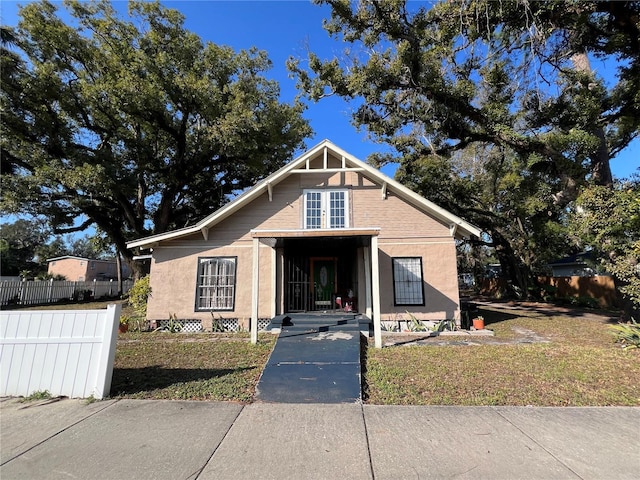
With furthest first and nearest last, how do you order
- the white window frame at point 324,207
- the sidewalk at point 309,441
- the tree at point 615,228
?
the white window frame at point 324,207 → the tree at point 615,228 → the sidewalk at point 309,441

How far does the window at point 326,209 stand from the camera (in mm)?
12125

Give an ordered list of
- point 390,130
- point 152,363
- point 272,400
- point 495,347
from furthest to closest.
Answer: point 390,130 < point 495,347 < point 152,363 < point 272,400

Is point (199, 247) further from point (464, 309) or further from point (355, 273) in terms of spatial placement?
point (464, 309)

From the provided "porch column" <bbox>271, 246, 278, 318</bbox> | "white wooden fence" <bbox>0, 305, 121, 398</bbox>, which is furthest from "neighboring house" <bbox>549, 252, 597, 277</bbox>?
"white wooden fence" <bbox>0, 305, 121, 398</bbox>

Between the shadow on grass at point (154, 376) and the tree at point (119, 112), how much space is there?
13284mm

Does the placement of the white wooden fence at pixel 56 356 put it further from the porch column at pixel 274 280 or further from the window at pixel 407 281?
the window at pixel 407 281

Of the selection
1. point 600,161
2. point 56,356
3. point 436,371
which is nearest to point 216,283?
point 56,356

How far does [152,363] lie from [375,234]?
6.31 m

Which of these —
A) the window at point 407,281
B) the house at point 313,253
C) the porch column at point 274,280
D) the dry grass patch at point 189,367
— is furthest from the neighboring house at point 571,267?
the dry grass patch at point 189,367

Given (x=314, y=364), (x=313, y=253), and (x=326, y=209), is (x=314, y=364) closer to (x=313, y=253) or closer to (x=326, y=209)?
(x=313, y=253)

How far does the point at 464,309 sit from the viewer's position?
12133mm

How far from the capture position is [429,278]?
38.1 ft

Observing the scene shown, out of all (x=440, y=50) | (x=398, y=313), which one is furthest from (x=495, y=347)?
(x=440, y=50)

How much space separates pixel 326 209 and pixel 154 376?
7.81m
